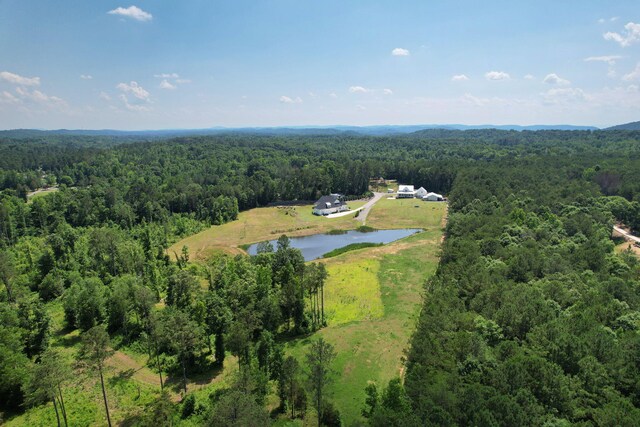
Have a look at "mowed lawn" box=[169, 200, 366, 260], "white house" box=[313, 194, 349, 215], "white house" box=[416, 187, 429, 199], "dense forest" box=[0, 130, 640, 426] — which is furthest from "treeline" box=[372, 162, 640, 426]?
"white house" box=[416, 187, 429, 199]

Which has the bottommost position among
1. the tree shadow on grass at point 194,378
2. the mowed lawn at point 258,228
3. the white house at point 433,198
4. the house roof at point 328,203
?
the mowed lawn at point 258,228

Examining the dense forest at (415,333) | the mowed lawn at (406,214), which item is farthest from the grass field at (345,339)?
the mowed lawn at (406,214)

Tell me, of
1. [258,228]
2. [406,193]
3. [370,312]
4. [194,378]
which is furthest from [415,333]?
[406,193]

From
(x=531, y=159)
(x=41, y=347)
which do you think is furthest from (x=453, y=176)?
(x=41, y=347)

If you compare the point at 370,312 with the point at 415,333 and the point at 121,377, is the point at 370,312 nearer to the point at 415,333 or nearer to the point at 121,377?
the point at 415,333

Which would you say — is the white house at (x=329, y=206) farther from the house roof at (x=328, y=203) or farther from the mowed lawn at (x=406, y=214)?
the mowed lawn at (x=406, y=214)

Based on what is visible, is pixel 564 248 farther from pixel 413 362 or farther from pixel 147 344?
pixel 147 344
